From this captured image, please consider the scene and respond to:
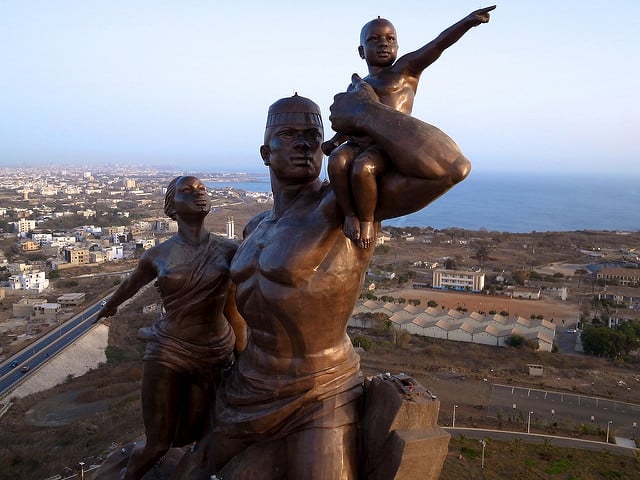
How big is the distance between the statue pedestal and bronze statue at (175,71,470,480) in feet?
0.32

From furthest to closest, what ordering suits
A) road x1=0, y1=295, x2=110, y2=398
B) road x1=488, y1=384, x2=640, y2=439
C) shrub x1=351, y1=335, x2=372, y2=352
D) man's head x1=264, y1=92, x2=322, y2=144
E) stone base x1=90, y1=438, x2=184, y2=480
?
shrub x1=351, y1=335, x2=372, y2=352 → road x1=0, y1=295, x2=110, y2=398 → road x1=488, y1=384, x2=640, y2=439 → stone base x1=90, y1=438, x2=184, y2=480 → man's head x1=264, y1=92, x2=322, y2=144

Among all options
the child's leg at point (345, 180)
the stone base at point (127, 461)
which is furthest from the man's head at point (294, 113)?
the stone base at point (127, 461)

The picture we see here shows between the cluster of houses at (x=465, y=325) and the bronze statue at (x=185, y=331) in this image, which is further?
the cluster of houses at (x=465, y=325)

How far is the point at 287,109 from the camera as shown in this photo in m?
3.33

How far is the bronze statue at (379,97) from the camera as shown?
9.12 feet

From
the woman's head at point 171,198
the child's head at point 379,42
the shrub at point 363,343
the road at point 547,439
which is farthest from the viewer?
the shrub at point 363,343

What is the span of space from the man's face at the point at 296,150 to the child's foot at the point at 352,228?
580mm

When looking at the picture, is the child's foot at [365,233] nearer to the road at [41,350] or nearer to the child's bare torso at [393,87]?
the child's bare torso at [393,87]

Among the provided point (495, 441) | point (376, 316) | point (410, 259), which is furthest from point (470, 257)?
point (495, 441)

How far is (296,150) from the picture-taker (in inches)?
131

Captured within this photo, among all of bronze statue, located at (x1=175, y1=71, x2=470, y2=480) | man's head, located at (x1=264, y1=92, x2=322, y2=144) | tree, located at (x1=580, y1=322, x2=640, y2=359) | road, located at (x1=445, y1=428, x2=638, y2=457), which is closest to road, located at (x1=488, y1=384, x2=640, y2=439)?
road, located at (x1=445, y1=428, x2=638, y2=457)

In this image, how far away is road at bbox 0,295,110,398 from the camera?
21984mm

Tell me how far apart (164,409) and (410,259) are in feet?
162

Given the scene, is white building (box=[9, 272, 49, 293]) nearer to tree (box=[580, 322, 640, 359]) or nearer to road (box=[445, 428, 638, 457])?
road (box=[445, 428, 638, 457])
